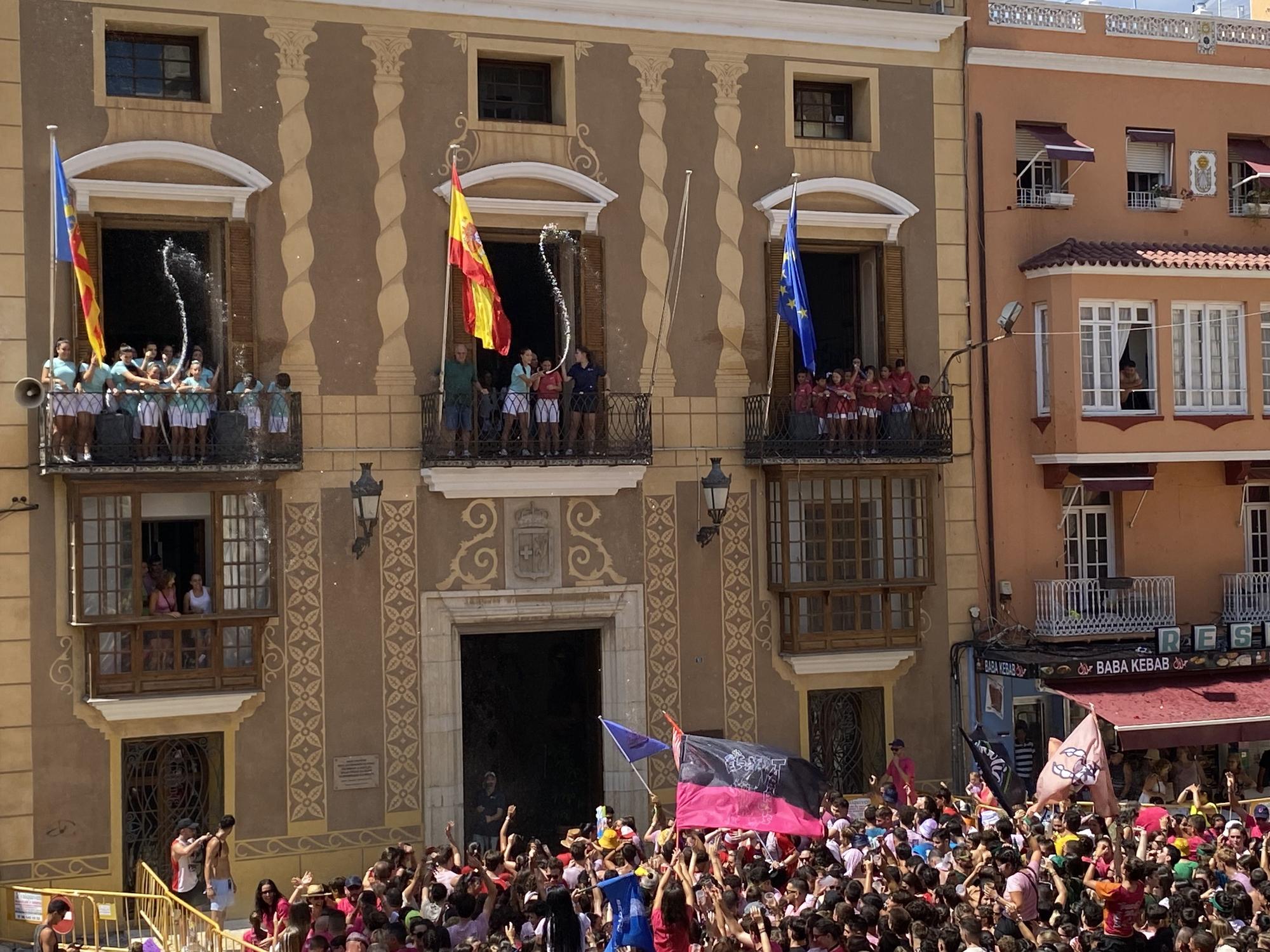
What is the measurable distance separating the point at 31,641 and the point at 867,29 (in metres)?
14.3

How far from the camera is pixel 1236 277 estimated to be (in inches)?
1021

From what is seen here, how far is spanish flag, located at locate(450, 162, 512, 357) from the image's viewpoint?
21.0 m

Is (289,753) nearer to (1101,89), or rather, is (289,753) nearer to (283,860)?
(283,860)

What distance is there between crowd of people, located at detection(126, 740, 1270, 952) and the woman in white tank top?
281cm

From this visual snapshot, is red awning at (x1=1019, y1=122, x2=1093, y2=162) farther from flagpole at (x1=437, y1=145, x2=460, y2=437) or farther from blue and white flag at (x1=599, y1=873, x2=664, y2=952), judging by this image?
blue and white flag at (x1=599, y1=873, x2=664, y2=952)

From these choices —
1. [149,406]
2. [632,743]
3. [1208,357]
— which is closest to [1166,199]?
[1208,357]

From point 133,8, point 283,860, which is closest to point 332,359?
point 133,8

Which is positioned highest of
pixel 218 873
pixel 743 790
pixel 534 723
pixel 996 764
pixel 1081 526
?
pixel 1081 526

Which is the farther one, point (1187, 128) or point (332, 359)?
point (1187, 128)

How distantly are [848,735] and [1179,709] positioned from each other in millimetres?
4718

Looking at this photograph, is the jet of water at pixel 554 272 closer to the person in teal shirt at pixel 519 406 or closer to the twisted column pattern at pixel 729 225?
the person in teal shirt at pixel 519 406

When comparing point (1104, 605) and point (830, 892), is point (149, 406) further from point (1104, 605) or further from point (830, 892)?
point (1104, 605)

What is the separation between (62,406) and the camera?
2017 centimetres

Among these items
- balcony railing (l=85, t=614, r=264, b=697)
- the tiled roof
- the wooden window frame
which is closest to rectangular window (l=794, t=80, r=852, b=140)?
the tiled roof
